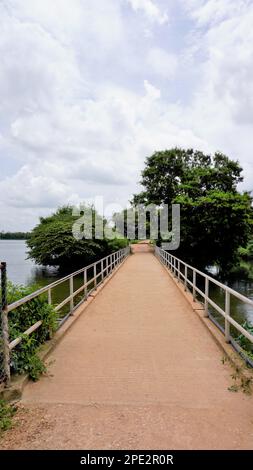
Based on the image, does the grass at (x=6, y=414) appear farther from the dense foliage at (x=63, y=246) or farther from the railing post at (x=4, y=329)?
the dense foliage at (x=63, y=246)

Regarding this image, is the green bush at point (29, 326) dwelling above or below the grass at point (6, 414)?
above

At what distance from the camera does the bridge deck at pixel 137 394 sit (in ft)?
11.4

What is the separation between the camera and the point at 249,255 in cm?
5894

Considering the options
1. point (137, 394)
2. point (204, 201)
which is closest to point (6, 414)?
point (137, 394)

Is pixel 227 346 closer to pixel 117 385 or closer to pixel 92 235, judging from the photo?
pixel 117 385

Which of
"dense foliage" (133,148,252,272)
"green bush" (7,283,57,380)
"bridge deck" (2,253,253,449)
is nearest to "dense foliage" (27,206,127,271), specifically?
"dense foliage" (133,148,252,272)

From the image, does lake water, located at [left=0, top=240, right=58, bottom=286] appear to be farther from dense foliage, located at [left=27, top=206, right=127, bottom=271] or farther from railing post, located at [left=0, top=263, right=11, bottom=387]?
railing post, located at [left=0, top=263, right=11, bottom=387]

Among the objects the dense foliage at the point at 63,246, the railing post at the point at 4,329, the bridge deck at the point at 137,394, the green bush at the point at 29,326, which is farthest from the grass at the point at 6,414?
the dense foliage at the point at 63,246

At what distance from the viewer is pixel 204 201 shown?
28000 mm

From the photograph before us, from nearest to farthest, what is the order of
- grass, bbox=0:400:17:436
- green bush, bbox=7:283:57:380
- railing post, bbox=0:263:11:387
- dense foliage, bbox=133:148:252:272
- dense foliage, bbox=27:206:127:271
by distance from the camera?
grass, bbox=0:400:17:436
railing post, bbox=0:263:11:387
green bush, bbox=7:283:57:380
dense foliage, bbox=133:148:252:272
dense foliage, bbox=27:206:127:271

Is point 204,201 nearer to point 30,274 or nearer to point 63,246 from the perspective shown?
point 63,246

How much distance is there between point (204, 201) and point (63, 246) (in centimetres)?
1135

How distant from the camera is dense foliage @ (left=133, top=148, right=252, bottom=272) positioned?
1094 inches

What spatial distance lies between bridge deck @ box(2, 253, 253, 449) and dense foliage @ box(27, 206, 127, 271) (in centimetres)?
2289
